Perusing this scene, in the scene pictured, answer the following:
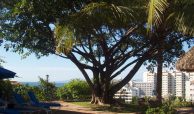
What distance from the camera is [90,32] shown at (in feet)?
62.2

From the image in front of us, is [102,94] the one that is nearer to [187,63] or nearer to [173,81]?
[187,63]

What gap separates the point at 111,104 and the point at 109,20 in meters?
7.19

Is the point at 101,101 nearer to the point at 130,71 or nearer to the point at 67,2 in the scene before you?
the point at 130,71

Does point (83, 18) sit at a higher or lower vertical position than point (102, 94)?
higher

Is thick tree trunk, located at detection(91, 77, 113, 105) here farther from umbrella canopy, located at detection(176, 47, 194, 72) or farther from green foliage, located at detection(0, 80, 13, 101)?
umbrella canopy, located at detection(176, 47, 194, 72)

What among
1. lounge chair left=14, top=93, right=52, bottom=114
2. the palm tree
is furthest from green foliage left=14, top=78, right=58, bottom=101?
the palm tree

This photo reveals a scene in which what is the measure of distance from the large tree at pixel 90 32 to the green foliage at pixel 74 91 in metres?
3.10

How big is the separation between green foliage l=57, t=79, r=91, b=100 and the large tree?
3097 mm

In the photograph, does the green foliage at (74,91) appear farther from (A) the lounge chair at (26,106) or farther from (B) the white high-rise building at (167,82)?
(B) the white high-rise building at (167,82)

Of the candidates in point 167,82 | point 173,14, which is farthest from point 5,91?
point 167,82

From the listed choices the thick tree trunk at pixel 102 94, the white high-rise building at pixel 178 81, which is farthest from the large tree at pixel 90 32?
the white high-rise building at pixel 178 81

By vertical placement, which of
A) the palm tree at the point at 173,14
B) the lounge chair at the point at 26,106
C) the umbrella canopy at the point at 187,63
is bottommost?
the lounge chair at the point at 26,106

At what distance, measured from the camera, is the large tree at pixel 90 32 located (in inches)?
645

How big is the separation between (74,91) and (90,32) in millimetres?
10857
